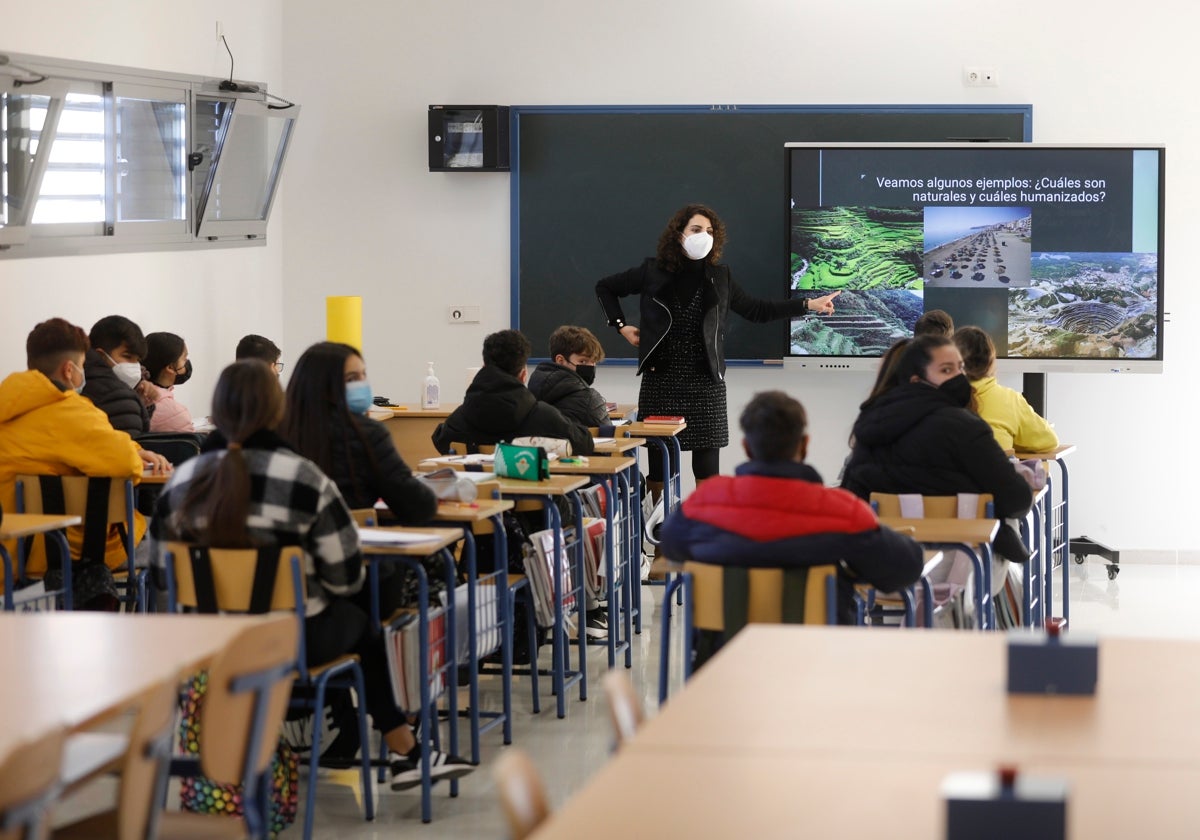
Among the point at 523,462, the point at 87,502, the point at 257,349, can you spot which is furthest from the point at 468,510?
the point at 257,349

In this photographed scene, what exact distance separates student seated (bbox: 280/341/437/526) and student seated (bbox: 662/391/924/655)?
3.11ft

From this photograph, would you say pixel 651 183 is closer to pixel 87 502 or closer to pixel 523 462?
pixel 523 462

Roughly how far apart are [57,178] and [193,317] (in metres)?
1.37

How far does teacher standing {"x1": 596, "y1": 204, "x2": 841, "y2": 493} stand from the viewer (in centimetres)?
787

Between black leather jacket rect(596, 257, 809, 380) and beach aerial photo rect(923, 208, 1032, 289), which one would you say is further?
beach aerial photo rect(923, 208, 1032, 289)

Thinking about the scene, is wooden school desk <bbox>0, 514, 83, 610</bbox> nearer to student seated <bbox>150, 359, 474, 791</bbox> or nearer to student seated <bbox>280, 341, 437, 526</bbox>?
student seated <bbox>150, 359, 474, 791</bbox>

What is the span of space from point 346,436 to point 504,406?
68.1 inches

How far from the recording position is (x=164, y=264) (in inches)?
295

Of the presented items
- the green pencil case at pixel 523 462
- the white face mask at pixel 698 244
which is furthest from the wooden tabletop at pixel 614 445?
the white face mask at pixel 698 244

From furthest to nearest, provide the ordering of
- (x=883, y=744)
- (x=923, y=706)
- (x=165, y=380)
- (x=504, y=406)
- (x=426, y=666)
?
1. (x=165, y=380)
2. (x=504, y=406)
3. (x=426, y=666)
4. (x=923, y=706)
5. (x=883, y=744)

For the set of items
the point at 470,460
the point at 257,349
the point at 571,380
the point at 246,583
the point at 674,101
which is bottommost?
the point at 246,583

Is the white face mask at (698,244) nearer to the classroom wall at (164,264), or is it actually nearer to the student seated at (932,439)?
the classroom wall at (164,264)

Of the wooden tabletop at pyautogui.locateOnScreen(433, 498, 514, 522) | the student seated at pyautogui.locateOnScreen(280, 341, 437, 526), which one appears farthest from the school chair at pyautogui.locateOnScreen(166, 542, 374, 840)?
the wooden tabletop at pyautogui.locateOnScreen(433, 498, 514, 522)

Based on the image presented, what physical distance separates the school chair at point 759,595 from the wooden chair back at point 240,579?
0.94 meters
